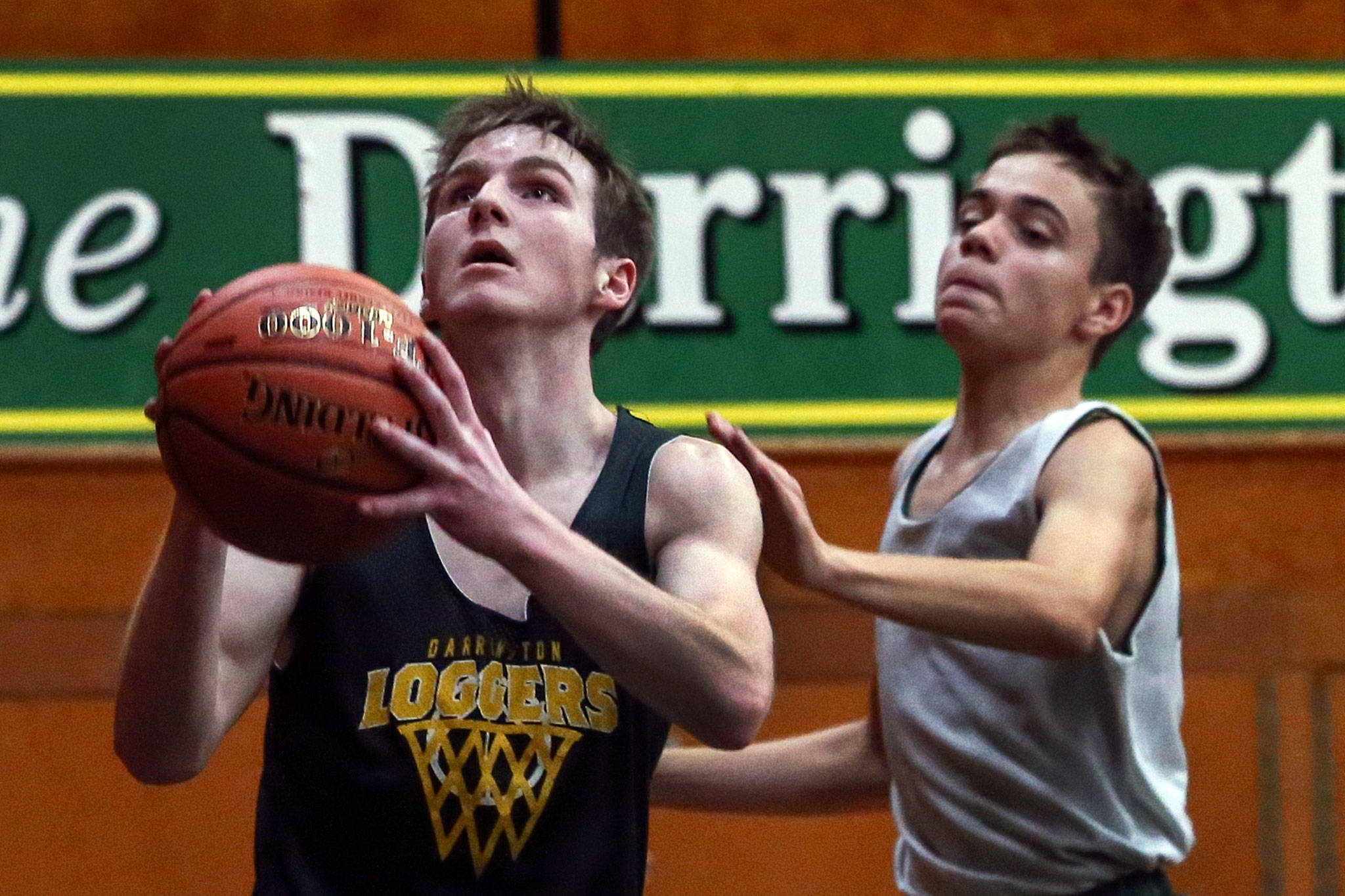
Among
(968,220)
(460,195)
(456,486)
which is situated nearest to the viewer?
(456,486)

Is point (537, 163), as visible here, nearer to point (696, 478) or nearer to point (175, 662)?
point (696, 478)

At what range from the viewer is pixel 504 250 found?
225cm

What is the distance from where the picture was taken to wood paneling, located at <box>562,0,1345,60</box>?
4.24m

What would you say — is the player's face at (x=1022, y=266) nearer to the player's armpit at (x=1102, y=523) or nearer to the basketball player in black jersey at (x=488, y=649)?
the player's armpit at (x=1102, y=523)

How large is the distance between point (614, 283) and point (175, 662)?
0.78 meters

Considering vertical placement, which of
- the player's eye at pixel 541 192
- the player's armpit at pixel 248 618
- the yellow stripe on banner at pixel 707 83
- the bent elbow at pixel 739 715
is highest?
the yellow stripe on banner at pixel 707 83

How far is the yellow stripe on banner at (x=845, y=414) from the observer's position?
399 centimetres

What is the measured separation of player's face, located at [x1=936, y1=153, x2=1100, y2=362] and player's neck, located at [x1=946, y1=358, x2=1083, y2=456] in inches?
1.1

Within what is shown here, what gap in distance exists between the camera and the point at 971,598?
8.25 ft

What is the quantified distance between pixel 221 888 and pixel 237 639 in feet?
6.78

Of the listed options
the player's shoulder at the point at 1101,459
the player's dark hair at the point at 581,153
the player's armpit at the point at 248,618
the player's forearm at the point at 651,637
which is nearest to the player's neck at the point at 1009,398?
the player's shoulder at the point at 1101,459

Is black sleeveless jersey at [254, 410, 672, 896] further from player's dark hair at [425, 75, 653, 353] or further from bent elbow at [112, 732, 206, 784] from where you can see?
player's dark hair at [425, 75, 653, 353]

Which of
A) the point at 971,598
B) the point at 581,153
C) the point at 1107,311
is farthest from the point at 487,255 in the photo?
the point at 1107,311

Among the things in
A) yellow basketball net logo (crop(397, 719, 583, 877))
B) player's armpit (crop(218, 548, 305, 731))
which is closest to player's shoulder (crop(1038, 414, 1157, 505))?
yellow basketball net logo (crop(397, 719, 583, 877))
